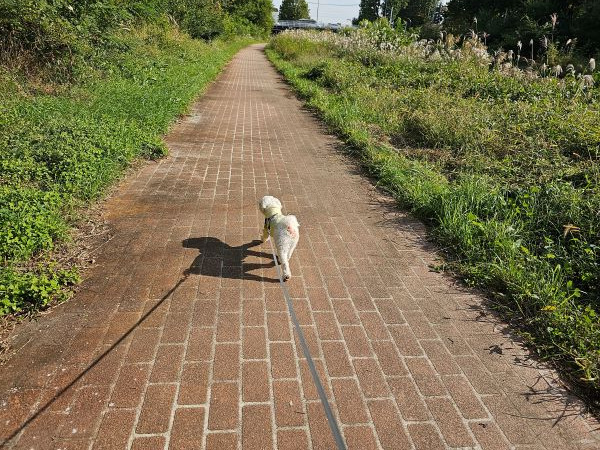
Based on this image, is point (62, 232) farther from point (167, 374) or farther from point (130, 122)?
point (130, 122)

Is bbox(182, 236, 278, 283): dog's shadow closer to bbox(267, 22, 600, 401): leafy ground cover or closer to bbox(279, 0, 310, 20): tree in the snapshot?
bbox(267, 22, 600, 401): leafy ground cover

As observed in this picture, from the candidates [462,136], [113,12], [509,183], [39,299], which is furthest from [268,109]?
[39,299]

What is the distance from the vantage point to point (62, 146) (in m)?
5.02

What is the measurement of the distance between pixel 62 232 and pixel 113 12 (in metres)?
9.25

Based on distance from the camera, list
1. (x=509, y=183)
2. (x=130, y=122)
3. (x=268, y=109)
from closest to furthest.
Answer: (x=509, y=183)
(x=130, y=122)
(x=268, y=109)

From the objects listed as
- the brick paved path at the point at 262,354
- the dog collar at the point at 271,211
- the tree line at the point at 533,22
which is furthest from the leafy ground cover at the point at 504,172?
the tree line at the point at 533,22

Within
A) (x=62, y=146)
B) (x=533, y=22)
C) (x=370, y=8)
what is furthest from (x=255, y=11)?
(x=62, y=146)

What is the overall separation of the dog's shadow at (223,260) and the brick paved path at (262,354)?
0.02 m

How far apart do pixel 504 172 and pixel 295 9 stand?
322 ft

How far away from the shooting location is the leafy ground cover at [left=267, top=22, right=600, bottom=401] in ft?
10.5

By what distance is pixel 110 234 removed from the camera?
411cm

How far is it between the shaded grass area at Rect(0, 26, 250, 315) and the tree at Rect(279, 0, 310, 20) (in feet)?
298

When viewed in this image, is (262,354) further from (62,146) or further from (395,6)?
(395,6)

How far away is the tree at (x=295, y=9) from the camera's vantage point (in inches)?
3506
